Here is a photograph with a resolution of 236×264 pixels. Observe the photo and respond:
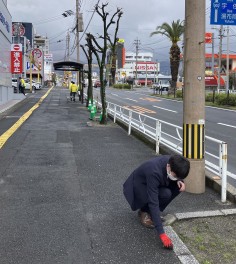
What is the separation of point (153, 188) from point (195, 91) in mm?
2313

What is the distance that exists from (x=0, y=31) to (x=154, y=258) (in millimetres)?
22251

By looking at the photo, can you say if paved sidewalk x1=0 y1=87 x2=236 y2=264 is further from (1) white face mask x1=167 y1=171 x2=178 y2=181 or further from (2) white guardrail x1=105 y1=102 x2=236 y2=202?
(1) white face mask x1=167 y1=171 x2=178 y2=181

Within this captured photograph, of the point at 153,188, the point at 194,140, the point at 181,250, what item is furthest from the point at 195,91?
the point at 181,250

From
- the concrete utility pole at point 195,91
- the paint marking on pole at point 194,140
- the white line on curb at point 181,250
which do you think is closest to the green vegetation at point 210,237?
A: the white line on curb at point 181,250

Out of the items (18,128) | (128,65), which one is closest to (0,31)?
(18,128)

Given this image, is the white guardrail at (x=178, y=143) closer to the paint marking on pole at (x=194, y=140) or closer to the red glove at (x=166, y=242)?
the paint marking on pole at (x=194, y=140)

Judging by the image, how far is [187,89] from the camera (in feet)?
19.2

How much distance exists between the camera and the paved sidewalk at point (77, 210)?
3801 millimetres

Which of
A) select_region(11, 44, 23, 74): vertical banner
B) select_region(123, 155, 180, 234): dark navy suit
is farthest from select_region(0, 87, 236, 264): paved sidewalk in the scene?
select_region(11, 44, 23, 74): vertical banner

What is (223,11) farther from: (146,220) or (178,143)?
(146,220)

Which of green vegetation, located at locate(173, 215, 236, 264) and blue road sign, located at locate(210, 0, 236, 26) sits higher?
blue road sign, located at locate(210, 0, 236, 26)

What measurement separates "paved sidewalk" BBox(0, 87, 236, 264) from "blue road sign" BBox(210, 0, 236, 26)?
4960 mm

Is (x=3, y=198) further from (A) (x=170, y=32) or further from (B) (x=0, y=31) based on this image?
(A) (x=170, y=32)

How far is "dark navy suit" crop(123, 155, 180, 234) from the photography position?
397 centimetres
